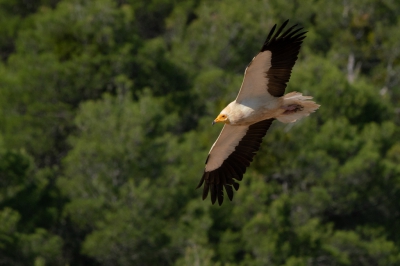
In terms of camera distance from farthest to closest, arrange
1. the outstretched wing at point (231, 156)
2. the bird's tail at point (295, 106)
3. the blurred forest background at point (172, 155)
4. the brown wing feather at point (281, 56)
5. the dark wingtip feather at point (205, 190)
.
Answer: the blurred forest background at point (172, 155)
the outstretched wing at point (231, 156)
the dark wingtip feather at point (205, 190)
the bird's tail at point (295, 106)
the brown wing feather at point (281, 56)

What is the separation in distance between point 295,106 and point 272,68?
484 mm

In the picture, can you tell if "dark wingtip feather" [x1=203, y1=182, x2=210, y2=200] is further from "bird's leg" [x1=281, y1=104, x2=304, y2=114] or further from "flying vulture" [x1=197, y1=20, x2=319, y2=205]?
"bird's leg" [x1=281, y1=104, x2=304, y2=114]

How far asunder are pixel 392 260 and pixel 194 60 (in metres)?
10.7

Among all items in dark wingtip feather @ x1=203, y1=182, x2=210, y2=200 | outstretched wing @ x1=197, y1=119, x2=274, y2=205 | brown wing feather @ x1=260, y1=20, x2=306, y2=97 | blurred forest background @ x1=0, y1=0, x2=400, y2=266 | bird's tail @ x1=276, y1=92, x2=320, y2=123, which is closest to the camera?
brown wing feather @ x1=260, y1=20, x2=306, y2=97

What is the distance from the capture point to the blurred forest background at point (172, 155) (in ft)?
→ 69.2

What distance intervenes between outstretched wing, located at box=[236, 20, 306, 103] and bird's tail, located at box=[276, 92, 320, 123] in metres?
0.12

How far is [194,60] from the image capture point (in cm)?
3002

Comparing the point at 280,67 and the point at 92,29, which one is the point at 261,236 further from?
the point at 280,67

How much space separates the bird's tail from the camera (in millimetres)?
9820

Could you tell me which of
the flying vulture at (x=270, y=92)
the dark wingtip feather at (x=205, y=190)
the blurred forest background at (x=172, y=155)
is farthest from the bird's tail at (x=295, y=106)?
the blurred forest background at (x=172, y=155)

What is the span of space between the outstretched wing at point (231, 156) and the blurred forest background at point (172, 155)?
8.03 metres

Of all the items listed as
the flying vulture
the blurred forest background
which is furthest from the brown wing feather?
the blurred forest background

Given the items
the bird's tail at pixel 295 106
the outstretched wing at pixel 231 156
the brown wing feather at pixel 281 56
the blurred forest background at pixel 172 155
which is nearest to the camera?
the brown wing feather at pixel 281 56

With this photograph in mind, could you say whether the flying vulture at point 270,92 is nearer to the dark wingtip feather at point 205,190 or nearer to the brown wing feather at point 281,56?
the brown wing feather at point 281,56
